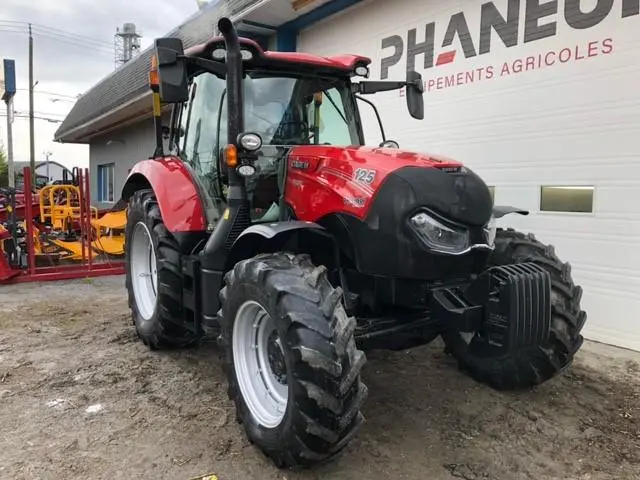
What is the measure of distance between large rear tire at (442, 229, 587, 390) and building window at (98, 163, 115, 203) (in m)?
18.2

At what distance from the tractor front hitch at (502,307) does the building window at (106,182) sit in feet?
61.1

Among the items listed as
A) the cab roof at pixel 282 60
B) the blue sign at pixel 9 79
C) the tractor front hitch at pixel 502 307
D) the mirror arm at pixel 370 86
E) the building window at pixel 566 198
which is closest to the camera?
the tractor front hitch at pixel 502 307

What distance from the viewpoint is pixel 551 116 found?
17.9ft

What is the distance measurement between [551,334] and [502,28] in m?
3.69

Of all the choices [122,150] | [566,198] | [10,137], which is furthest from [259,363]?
[122,150]

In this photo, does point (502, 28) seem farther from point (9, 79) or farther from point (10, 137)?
point (10, 137)

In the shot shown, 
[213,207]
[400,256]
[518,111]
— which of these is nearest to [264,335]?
[400,256]

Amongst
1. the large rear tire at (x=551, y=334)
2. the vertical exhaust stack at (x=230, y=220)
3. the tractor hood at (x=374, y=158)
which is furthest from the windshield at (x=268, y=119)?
the large rear tire at (x=551, y=334)

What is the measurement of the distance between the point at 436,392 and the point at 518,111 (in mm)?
3188

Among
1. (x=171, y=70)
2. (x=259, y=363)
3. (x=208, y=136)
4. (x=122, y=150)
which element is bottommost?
(x=259, y=363)

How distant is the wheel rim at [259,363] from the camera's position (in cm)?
306

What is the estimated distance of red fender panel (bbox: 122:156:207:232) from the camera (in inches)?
158

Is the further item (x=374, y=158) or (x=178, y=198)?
(x=178, y=198)

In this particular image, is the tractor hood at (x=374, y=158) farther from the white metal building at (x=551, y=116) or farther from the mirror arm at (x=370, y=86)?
the white metal building at (x=551, y=116)
